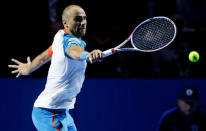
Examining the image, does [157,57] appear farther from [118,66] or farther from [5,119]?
[5,119]

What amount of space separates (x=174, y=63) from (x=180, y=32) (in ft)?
1.82

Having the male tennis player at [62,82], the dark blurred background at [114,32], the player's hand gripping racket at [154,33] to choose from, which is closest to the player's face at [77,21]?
the male tennis player at [62,82]

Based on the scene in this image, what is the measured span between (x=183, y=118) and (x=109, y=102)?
87 centimetres

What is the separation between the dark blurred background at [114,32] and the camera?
13.5 feet

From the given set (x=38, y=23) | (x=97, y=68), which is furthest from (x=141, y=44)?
(x=38, y=23)

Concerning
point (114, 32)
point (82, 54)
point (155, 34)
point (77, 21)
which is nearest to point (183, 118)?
point (155, 34)

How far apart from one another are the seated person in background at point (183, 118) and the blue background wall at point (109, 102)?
29cm

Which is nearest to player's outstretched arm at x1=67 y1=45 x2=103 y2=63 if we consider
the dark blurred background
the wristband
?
the wristband

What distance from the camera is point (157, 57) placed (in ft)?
15.4

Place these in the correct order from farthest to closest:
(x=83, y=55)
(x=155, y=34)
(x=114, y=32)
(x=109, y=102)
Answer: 1. (x=114, y=32)
2. (x=109, y=102)
3. (x=155, y=34)
4. (x=83, y=55)

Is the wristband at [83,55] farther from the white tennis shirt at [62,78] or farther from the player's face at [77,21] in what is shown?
the player's face at [77,21]

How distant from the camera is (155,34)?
2.92 m

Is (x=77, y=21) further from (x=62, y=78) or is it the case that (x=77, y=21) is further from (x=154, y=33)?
(x=154, y=33)

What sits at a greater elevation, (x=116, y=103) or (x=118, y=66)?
(x=118, y=66)
